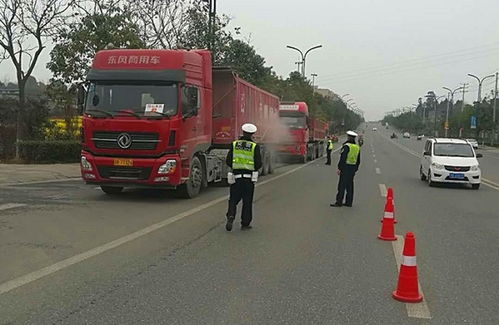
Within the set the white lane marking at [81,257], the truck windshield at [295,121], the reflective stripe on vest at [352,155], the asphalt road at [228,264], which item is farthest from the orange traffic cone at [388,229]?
the truck windshield at [295,121]

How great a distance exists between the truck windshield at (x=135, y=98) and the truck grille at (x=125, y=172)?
3.97 ft

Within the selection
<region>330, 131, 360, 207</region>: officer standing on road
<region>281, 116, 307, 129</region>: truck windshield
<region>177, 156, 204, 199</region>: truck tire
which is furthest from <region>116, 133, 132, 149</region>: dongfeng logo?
<region>281, 116, 307, 129</region>: truck windshield

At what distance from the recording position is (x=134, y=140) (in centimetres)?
1243

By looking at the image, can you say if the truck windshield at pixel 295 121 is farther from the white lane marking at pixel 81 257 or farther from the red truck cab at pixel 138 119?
the white lane marking at pixel 81 257

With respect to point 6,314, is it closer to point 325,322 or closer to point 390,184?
point 325,322

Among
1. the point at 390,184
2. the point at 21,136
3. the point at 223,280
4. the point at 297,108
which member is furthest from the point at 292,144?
the point at 223,280

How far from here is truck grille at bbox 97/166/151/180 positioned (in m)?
12.6

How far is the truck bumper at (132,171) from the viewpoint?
12.5 meters

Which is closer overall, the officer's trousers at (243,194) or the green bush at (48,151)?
the officer's trousers at (243,194)

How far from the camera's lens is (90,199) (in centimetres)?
1339

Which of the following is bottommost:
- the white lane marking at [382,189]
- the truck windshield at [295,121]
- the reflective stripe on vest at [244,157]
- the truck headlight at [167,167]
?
the white lane marking at [382,189]

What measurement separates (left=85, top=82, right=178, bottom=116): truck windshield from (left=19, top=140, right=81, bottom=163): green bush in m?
11.8

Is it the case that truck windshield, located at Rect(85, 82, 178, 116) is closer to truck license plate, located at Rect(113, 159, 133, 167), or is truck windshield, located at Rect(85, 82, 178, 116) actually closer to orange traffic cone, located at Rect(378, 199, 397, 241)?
truck license plate, located at Rect(113, 159, 133, 167)

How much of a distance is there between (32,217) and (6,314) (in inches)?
227
